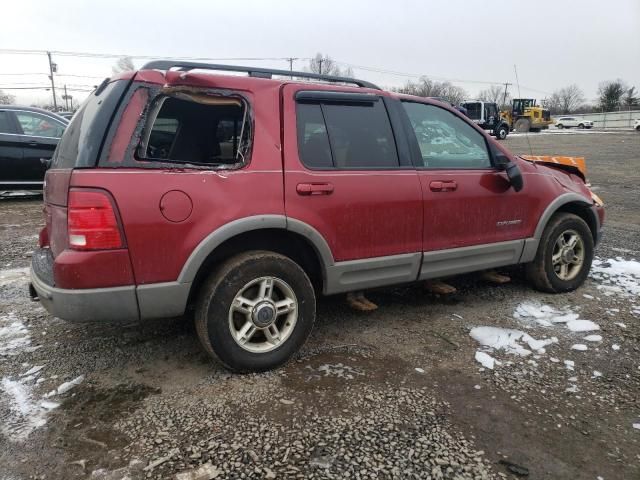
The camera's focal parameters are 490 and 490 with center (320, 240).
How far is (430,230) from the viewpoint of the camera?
12.1ft

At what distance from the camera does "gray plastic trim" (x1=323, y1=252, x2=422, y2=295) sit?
132 inches

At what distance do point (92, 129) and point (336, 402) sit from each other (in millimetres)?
2067

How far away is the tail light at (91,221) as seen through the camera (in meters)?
2.58

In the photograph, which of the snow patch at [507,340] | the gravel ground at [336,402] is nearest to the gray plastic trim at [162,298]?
the gravel ground at [336,402]

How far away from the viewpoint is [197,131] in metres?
3.37

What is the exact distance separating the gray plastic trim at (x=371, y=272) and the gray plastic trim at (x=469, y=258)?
0.13 meters

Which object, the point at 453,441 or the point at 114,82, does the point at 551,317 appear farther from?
the point at 114,82

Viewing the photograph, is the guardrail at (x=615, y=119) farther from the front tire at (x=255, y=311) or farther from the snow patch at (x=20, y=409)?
the snow patch at (x=20, y=409)

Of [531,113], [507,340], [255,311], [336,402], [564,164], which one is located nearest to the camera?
[336,402]

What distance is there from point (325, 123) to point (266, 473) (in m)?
2.19

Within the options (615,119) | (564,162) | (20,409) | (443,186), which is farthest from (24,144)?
(615,119)

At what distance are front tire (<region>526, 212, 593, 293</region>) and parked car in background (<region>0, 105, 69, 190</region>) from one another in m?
8.03

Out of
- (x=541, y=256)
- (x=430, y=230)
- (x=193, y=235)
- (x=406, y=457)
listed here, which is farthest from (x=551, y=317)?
(x=193, y=235)

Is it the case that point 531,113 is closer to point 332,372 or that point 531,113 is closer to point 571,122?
point 571,122
